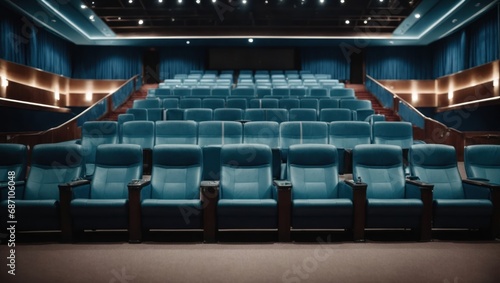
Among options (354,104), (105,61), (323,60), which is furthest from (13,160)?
(323,60)

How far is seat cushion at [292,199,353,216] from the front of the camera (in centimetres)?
254

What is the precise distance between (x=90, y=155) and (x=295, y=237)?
2.70 metres

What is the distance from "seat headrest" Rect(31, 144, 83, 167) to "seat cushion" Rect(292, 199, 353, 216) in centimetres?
199

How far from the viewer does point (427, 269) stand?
6.82 feet

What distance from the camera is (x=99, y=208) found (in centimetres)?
253

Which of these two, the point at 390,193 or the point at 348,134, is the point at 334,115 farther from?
the point at 390,193

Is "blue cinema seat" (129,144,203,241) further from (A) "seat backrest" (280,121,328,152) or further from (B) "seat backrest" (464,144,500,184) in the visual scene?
(B) "seat backrest" (464,144,500,184)

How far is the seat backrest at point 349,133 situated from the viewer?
4.36 m

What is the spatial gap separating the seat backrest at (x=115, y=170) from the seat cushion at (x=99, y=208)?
37 cm

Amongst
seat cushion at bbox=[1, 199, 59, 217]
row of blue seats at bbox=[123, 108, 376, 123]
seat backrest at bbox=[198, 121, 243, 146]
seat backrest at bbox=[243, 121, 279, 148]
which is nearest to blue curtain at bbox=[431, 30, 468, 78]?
row of blue seats at bbox=[123, 108, 376, 123]

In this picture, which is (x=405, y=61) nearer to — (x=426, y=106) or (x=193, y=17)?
(x=426, y=106)

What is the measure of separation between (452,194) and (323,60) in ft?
32.4

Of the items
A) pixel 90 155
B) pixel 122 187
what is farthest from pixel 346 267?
pixel 90 155

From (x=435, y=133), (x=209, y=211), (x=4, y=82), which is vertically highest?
(x=4, y=82)
